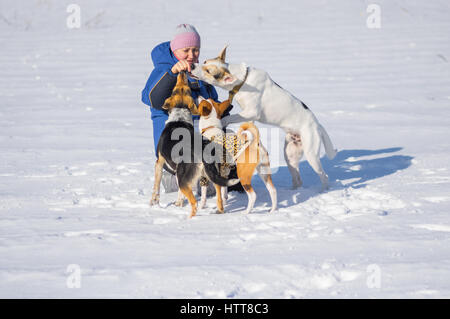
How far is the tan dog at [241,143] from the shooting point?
3592mm

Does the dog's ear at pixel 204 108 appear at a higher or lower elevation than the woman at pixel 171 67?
lower

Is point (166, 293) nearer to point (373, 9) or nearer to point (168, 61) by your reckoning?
point (168, 61)

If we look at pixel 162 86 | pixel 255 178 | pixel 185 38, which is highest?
pixel 185 38

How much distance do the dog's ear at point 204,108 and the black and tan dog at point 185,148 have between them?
0.16 feet

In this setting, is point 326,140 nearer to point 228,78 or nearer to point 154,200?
point 228,78

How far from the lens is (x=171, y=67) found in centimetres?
399

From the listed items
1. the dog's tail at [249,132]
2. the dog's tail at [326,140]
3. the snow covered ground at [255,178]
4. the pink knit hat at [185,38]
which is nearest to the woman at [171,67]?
the pink knit hat at [185,38]

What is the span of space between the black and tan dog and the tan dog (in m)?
0.07

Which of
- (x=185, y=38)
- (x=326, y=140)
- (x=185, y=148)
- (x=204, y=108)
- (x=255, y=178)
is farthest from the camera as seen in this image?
(x=255, y=178)

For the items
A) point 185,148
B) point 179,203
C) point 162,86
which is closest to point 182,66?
point 162,86

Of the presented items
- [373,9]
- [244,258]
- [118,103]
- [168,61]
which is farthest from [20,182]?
[373,9]

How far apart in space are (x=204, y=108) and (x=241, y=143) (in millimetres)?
356

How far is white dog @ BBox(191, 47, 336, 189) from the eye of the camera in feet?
12.2

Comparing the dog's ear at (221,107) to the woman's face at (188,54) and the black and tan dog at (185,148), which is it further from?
the woman's face at (188,54)
